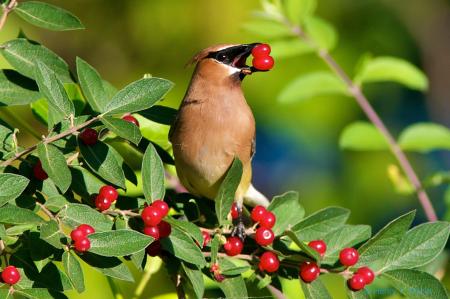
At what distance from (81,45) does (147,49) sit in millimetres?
437

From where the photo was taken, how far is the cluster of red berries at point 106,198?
2.18m

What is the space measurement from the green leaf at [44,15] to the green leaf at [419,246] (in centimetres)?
108

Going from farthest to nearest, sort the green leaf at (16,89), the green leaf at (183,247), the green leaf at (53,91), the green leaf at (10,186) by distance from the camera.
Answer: the green leaf at (16,89)
the green leaf at (183,247)
the green leaf at (53,91)
the green leaf at (10,186)

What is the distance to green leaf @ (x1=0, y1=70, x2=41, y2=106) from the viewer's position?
235 centimetres

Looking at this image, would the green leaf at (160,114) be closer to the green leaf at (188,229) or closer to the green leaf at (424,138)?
the green leaf at (188,229)

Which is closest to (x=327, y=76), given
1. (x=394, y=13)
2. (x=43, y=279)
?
(x=43, y=279)

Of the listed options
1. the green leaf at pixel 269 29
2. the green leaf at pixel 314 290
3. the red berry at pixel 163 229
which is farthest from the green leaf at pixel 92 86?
the green leaf at pixel 269 29

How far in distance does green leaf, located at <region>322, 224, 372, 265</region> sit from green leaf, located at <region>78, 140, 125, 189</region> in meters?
0.62

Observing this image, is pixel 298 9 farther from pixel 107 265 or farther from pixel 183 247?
pixel 107 265

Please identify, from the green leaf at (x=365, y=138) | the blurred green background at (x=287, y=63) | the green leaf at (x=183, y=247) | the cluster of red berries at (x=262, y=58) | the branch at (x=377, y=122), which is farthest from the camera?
the blurred green background at (x=287, y=63)

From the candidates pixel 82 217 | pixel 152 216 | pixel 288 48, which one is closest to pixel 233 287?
pixel 152 216

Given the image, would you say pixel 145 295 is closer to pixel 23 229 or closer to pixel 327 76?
pixel 327 76

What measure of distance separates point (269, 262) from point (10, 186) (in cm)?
72

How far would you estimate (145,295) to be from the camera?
391 cm
